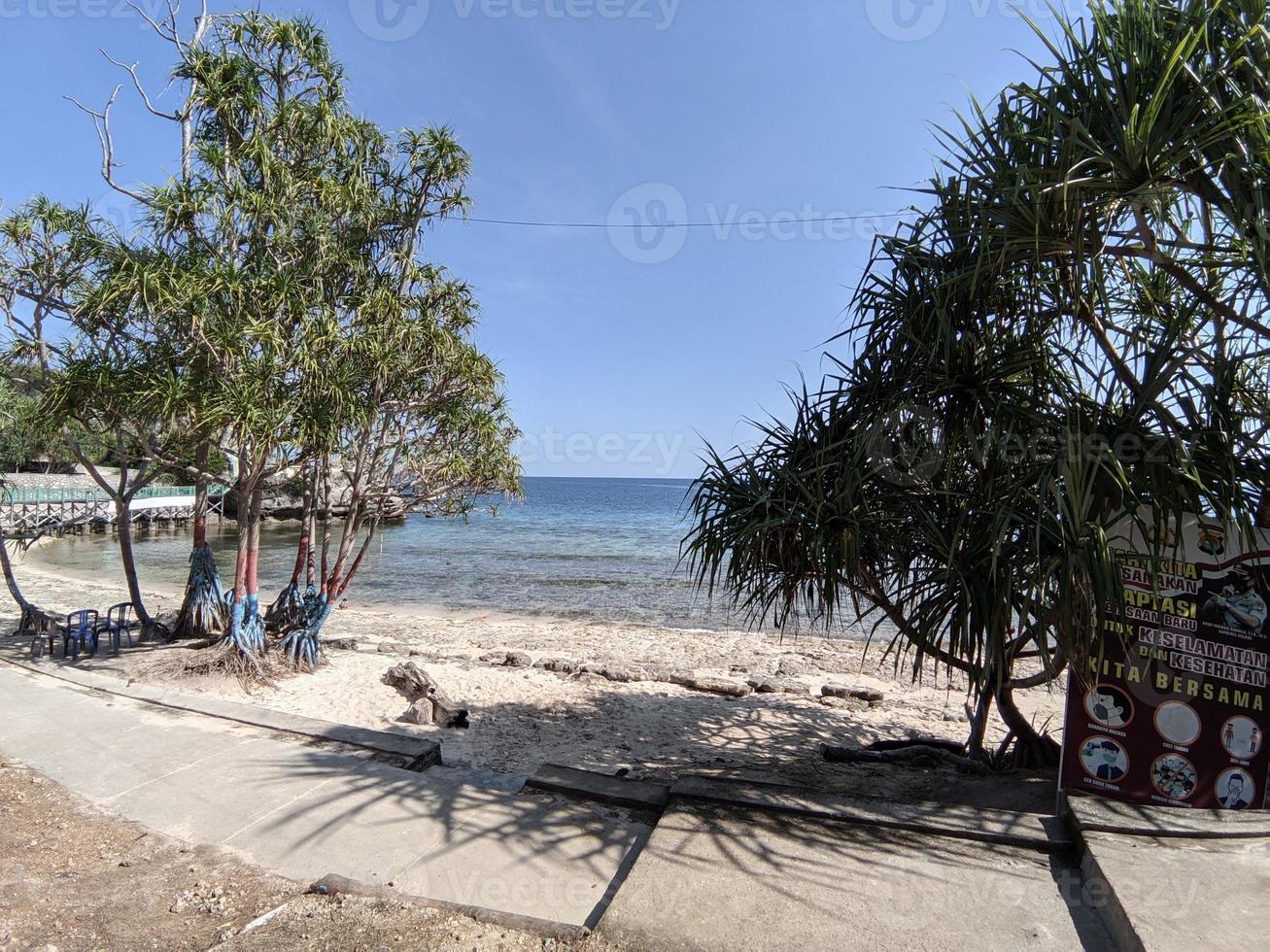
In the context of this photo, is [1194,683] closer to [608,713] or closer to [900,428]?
[900,428]

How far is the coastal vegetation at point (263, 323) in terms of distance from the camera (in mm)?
6496

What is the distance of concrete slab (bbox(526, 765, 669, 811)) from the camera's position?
12.8ft

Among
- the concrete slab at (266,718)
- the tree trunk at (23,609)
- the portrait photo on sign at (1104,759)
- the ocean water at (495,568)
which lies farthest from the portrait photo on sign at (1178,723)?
the tree trunk at (23,609)

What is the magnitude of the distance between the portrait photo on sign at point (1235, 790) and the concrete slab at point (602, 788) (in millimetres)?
2874

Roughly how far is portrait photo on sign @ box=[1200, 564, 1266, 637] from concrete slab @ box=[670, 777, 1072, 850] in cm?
133

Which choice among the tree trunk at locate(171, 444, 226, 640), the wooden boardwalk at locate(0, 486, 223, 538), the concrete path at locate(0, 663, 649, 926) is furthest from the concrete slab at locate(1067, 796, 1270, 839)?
the wooden boardwalk at locate(0, 486, 223, 538)

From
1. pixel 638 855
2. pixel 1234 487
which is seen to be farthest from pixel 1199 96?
pixel 638 855

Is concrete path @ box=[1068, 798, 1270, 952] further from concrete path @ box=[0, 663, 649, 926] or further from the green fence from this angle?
the green fence

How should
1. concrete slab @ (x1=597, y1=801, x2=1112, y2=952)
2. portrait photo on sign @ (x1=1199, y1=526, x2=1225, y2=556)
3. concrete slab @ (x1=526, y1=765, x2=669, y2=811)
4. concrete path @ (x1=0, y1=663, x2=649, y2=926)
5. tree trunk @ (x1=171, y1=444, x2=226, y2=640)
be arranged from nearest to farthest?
concrete slab @ (x1=597, y1=801, x2=1112, y2=952)
concrete path @ (x1=0, y1=663, x2=649, y2=926)
portrait photo on sign @ (x1=1199, y1=526, x2=1225, y2=556)
concrete slab @ (x1=526, y1=765, x2=669, y2=811)
tree trunk @ (x1=171, y1=444, x2=226, y2=640)

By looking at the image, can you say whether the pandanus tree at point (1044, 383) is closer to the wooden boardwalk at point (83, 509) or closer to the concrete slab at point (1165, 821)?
the concrete slab at point (1165, 821)

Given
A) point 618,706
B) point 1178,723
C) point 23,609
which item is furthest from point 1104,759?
point 23,609

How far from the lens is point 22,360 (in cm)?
749

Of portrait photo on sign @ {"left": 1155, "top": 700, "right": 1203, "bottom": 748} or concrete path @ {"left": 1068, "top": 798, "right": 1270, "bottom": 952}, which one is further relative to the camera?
portrait photo on sign @ {"left": 1155, "top": 700, "right": 1203, "bottom": 748}

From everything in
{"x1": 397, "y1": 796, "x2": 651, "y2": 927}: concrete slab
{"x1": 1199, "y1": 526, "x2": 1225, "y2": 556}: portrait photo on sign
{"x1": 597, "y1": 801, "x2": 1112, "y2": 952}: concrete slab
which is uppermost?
{"x1": 1199, "y1": 526, "x2": 1225, "y2": 556}: portrait photo on sign
